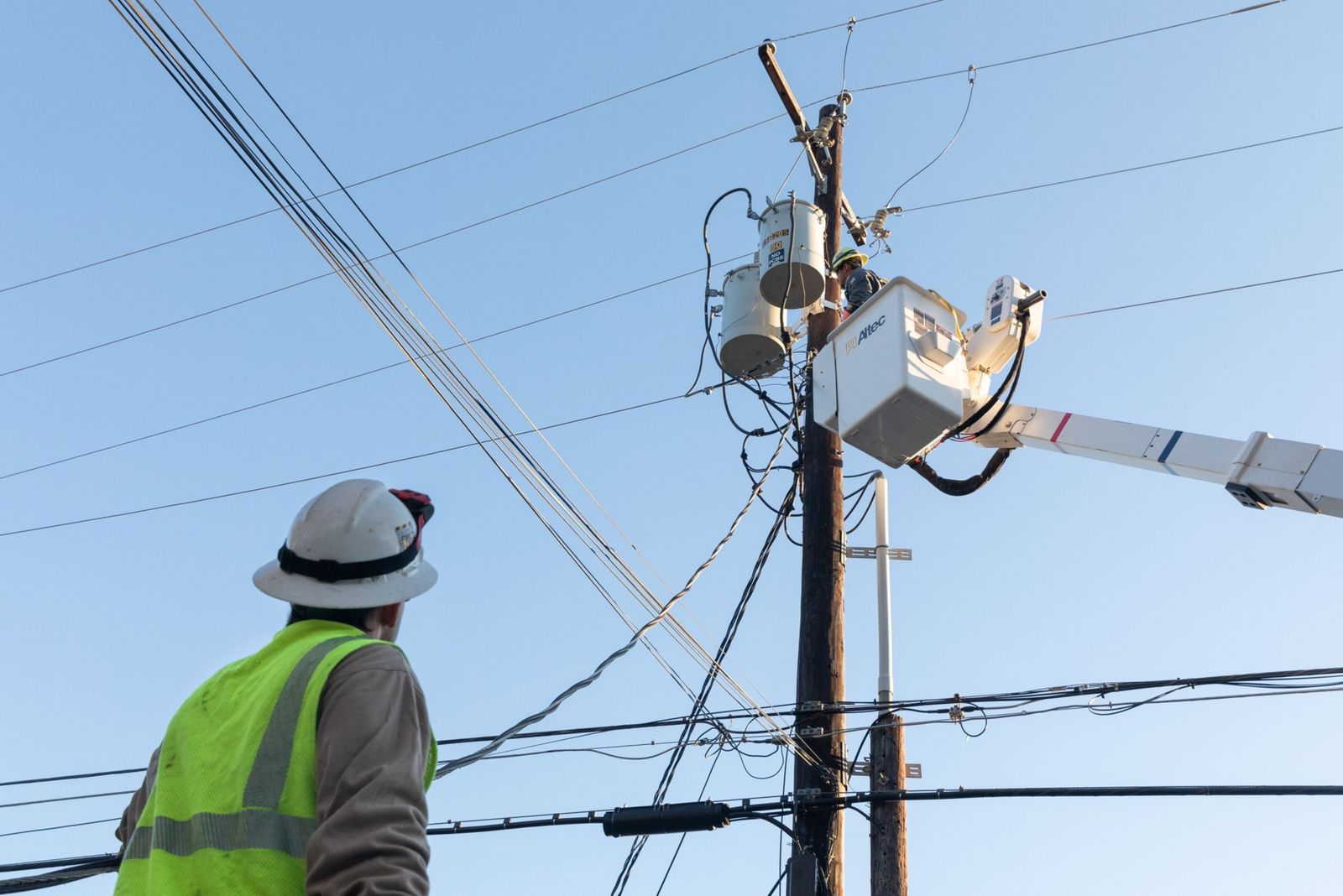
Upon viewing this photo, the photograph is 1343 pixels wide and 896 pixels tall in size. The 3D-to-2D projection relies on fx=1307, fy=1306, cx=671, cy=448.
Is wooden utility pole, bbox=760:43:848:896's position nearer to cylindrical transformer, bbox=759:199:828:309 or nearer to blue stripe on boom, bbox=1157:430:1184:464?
cylindrical transformer, bbox=759:199:828:309

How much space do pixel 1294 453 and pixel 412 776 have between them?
17.9 ft

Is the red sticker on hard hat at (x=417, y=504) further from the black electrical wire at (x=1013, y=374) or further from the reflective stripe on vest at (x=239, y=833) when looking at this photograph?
the black electrical wire at (x=1013, y=374)

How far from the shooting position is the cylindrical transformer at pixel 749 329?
914 cm

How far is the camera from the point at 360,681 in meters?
1.95

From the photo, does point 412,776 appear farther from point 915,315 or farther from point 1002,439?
point 1002,439

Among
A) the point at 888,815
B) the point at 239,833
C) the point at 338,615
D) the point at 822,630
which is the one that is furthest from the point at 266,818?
the point at 822,630

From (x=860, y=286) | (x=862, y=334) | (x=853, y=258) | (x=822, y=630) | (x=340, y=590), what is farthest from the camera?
(x=853, y=258)

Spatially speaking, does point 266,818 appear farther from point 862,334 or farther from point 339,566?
point 862,334

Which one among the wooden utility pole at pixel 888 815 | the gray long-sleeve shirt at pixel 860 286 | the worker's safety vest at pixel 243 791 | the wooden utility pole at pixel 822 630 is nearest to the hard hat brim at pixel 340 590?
the worker's safety vest at pixel 243 791

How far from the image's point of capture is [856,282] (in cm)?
823

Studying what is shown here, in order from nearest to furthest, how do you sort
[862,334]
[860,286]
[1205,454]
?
[1205,454], [862,334], [860,286]

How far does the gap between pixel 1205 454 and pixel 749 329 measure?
344cm

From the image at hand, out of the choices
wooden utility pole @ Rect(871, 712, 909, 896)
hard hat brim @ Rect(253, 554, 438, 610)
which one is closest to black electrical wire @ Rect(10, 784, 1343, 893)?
wooden utility pole @ Rect(871, 712, 909, 896)

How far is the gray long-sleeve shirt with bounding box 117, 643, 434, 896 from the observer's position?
179 centimetres
